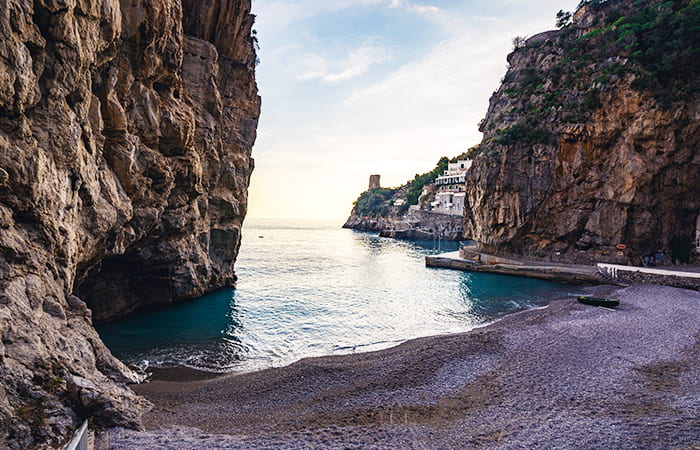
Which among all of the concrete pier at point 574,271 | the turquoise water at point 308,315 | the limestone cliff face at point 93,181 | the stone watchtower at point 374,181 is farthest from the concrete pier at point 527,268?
the stone watchtower at point 374,181

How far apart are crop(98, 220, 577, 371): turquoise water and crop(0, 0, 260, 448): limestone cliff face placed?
3548 mm

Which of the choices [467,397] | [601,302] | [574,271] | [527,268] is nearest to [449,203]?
[527,268]

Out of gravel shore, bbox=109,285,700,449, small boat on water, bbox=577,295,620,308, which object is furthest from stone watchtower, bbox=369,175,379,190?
gravel shore, bbox=109,285,700,449

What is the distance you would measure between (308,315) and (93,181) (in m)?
15.5

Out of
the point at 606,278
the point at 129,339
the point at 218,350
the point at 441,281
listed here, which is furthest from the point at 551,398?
the point at 606,278

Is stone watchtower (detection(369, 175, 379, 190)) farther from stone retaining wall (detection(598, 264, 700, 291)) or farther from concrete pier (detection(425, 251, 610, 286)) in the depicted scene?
stone retaining wall (detection(598, 264, 700, 291))

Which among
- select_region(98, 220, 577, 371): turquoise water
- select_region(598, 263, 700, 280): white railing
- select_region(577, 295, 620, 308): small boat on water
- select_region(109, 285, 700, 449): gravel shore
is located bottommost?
select_region(98, 220, 577, 371): turquoise water

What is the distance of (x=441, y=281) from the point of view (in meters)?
38.5

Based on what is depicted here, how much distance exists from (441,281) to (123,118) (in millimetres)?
32432

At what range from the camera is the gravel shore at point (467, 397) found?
8.84 m

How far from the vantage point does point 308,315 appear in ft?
81.7

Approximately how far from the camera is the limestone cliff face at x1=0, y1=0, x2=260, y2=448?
27.8 feet

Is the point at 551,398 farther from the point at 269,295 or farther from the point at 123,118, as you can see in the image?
the point at 269,295

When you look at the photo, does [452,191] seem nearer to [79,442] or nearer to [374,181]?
[374,181]
